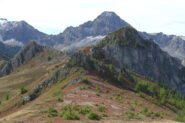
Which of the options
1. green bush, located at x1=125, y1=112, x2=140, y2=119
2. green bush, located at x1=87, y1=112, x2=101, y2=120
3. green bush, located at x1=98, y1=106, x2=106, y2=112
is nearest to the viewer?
green bush, located at x1=87, y1=112, x2=101, y2=120

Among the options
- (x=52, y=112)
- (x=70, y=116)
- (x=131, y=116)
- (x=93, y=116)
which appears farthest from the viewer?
(x=131, y=116)

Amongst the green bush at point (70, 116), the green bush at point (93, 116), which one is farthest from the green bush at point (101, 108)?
the green bush at point (70, 116)

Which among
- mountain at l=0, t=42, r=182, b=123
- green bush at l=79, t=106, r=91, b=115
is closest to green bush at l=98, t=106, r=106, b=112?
mountain at l=0, t=42, r=182, b=123

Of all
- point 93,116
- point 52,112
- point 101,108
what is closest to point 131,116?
point 101,108

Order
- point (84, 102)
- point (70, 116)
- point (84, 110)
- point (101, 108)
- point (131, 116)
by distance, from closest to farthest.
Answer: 1. point (70, 116)
2. point (84, 110)
3. point (131, 116)
4. point (101, 108)
5. point (84, 102)

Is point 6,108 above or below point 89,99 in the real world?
below

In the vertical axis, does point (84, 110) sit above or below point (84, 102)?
above

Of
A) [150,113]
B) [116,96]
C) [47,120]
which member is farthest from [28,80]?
[47,120]

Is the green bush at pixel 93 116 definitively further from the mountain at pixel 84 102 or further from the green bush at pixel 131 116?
the green bush at pixel 131 116

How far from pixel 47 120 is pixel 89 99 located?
15.9 m

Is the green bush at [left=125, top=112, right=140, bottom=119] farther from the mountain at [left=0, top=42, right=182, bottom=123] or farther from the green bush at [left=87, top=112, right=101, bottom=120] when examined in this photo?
the green bush at [left=87, top=112, right=101, bottom=120]

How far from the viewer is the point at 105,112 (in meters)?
43.2

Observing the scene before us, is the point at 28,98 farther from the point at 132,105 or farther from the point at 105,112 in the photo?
the point at 105,112

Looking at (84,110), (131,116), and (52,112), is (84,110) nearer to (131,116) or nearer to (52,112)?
(52,112)
